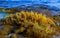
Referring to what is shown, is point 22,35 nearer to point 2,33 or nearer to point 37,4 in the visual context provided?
point 2,33

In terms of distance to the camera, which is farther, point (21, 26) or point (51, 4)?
point (51, 4)

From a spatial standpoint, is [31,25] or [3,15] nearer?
[31,25]

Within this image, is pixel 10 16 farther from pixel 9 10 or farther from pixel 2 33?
pixel 2 33

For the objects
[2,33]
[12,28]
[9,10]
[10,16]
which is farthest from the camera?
[9,10]

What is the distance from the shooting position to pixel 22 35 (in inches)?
77.5

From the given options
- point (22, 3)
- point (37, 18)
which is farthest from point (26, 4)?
point (37, 18)

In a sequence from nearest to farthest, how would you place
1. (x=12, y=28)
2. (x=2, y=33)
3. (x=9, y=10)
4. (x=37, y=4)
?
(x=2, y=33) → (x=12, y=28) → (x=9, y=10) → (x=37, y=4)

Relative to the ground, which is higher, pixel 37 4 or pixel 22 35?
pixel 37 4

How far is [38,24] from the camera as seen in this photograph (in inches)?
82.8

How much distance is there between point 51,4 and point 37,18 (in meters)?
0.69

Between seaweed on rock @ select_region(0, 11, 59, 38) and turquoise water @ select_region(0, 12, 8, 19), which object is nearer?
seaweed on rock @ select_region(0, 11, 59, 38)

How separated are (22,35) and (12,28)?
20 centimetres

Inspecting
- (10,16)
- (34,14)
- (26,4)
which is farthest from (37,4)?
(10,16)

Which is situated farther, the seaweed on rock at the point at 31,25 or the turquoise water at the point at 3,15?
the turquoise water at the point at 3,15
